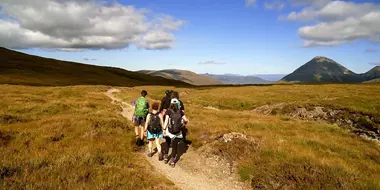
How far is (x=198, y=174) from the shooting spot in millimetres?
9844

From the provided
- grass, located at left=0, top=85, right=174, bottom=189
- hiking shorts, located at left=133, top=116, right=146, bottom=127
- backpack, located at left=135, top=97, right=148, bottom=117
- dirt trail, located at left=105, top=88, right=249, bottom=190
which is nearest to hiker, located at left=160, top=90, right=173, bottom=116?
backpack, located at left=135, top=97, right=148, bottom=117

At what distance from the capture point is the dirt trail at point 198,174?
8.71 m

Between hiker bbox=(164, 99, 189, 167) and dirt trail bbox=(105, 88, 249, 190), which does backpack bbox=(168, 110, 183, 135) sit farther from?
dirt trail bbox=(105, 88, 249, 190)

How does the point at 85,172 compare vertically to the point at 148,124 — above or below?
below

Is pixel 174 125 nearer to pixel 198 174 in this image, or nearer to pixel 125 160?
pixel 198 174

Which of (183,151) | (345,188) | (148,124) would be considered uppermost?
(148,124)

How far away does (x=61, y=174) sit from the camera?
6.86 metres

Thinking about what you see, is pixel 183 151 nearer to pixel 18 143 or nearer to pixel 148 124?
pixel 148 124

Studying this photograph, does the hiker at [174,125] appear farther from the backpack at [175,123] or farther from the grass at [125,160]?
the grass at [125,160]

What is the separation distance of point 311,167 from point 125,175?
6.58 meters

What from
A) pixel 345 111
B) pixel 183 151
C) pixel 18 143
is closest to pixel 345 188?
pixel 183 151

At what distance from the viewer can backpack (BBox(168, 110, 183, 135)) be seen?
403 inches

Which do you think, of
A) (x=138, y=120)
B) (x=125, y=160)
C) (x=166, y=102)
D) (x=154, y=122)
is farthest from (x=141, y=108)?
(x=125, y=160)

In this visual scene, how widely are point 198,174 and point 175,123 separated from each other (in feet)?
7.88
